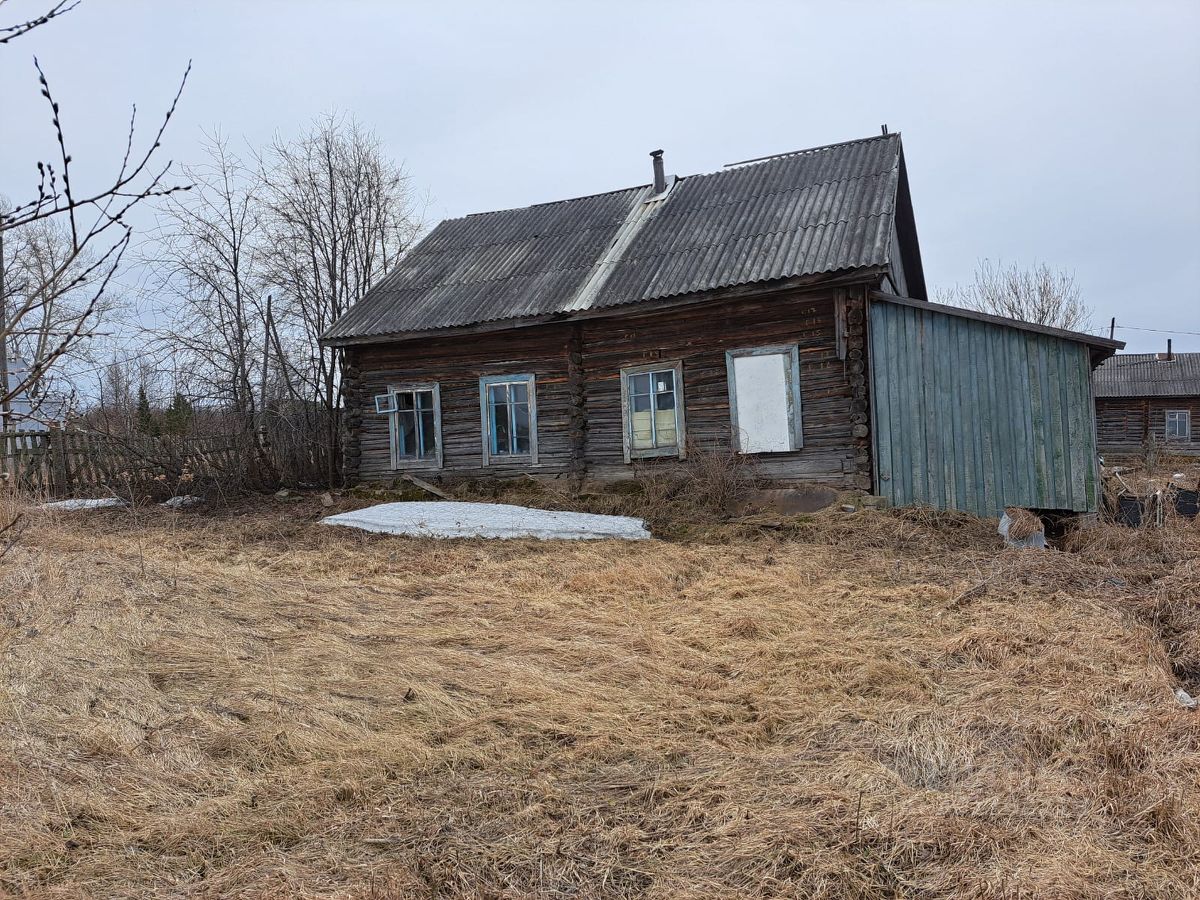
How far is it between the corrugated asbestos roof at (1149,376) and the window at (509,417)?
26542mm

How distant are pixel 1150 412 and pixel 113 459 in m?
35.9

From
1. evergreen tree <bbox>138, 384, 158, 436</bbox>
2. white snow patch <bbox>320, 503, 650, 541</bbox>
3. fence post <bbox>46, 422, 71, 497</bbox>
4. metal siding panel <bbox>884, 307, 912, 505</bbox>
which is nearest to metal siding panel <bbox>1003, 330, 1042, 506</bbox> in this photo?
metal siding panel <bbox>884, 307, 912, 505</bbox>

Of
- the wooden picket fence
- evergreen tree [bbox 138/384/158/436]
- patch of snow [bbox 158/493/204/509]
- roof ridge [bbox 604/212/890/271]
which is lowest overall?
patch of snow [bbox 158/493/204/509]

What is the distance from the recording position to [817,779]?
3.04m

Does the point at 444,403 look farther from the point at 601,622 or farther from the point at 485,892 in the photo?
the point at 485,892

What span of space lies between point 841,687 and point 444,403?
10.4m

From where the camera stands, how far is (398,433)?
45.9 feet

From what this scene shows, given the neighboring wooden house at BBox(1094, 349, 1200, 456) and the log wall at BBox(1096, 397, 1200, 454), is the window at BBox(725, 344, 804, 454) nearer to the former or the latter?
the neighboring wooden house at BBox(1094, 349, 1200, 456)

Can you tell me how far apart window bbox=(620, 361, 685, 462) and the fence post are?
9.90 m

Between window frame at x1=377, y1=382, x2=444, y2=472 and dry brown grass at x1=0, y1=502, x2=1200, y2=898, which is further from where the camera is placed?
window frame at x1=377, y1=382, x2=444, y2=472

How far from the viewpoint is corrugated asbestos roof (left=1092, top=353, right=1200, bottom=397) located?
32.5 m

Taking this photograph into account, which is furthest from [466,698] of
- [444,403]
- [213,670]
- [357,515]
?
[444,403]

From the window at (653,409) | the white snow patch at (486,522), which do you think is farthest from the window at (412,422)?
the window at (653,409)

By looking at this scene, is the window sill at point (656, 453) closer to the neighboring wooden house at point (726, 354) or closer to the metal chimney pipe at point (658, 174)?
the neighboring wooden house at point (726, 354)
